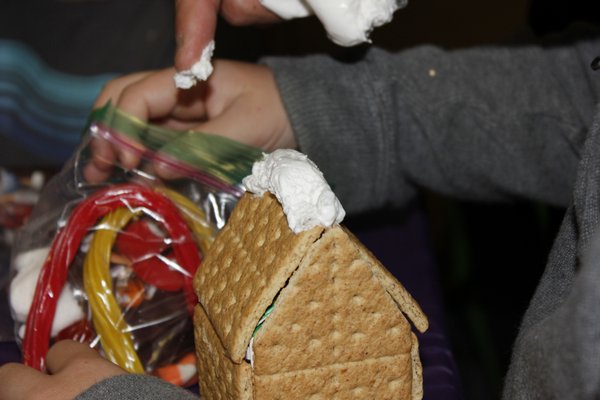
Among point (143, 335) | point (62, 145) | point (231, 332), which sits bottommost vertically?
point (62, 145)

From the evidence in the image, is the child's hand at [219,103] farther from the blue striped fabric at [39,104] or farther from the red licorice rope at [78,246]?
the blue striped fabric at [39,104]

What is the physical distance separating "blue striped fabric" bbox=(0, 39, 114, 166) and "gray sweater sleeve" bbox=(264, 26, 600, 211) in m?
0.47

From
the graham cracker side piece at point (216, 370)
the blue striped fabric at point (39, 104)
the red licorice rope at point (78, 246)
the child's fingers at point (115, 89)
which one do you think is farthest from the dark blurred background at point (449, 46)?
the graham cracker side piece at point (216, 370)

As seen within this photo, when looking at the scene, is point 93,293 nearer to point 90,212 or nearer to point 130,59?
point 90,212

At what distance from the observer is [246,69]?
69 cm

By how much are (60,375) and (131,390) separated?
2.3 inches

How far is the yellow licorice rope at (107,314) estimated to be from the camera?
1.73 ft

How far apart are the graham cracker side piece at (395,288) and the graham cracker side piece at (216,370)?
85 mm

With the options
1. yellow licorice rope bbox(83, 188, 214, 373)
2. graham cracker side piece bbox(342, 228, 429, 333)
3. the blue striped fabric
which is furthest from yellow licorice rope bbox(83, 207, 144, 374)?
the blue striped fabric

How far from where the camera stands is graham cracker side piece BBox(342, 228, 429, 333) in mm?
399

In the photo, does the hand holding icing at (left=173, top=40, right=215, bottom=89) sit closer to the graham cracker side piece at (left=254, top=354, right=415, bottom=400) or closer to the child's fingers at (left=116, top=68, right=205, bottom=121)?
the child's fingers at (left=116, top=68, right=205, bottom=121)

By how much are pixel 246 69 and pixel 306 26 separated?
664 millimetres

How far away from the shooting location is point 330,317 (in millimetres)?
398

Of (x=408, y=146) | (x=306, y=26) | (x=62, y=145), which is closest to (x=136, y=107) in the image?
(x=408, y=146)
